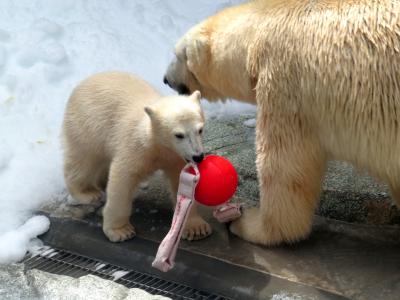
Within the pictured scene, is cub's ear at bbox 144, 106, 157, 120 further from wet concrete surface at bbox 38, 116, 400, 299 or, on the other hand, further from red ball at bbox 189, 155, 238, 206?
wet concrete surface at bbox 38, 116, 400, 299

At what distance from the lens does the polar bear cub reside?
2738 millimetres

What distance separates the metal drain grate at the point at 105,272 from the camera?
2818 mm

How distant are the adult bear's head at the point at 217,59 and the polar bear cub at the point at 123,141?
22 centimetres

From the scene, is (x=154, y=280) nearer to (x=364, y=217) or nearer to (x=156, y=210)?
(x=156, y=210)

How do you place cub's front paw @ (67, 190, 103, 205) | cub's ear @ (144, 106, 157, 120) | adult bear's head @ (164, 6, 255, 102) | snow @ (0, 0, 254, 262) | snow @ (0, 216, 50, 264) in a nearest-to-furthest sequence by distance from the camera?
cub's ear @ (144, 106, 157, 120) < adult bear's head @ (164, 6, 255, 102) < snow @ (0, 216, 50, 264) < cub's front paw @ (67, 190, 103, 205) < snow @ (0, 0, 254, 262)

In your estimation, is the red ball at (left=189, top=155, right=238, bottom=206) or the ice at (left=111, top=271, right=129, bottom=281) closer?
the red ball at (left=189, top=155, right=238, bottom=206)

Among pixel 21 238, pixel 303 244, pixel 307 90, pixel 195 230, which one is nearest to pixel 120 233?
pixel 195 230

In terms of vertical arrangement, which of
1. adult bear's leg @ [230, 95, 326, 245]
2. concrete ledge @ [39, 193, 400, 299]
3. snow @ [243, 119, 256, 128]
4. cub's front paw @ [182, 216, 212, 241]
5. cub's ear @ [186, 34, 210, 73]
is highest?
cub's ear @ [186, 34, 210, 73]

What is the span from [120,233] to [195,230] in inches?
14.4

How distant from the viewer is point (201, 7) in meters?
6.35

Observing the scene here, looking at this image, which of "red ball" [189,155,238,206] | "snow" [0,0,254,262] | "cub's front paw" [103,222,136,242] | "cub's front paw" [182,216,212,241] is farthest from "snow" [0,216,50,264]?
"red ball" [189,155,238,206]

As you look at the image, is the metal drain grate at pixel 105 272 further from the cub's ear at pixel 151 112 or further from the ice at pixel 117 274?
the cub's ear at pixel 151 112

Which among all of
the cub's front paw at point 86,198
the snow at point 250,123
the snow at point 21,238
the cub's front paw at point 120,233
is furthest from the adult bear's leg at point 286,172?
the snow at point 250,123

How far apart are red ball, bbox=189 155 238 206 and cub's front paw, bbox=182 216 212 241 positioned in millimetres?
338
